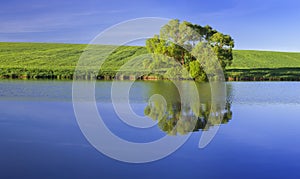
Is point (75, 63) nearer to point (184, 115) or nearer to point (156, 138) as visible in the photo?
point (184, 115)

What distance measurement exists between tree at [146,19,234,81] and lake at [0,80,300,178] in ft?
78.5

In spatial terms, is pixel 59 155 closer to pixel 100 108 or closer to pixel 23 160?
pixel 23 160

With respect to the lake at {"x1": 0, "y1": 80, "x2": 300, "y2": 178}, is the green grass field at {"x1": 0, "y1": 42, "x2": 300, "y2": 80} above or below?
above

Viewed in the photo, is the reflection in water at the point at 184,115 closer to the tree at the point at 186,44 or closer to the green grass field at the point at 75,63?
the tree at the point at 186,44

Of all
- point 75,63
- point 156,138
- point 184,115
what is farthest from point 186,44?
point 156,138

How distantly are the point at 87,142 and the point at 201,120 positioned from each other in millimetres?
5737

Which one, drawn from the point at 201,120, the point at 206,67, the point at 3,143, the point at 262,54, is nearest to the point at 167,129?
the point at 201,120

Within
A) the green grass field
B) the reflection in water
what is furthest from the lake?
the green grass field

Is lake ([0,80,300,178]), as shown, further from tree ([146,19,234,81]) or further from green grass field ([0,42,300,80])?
green grass field ([0,42,300,80])

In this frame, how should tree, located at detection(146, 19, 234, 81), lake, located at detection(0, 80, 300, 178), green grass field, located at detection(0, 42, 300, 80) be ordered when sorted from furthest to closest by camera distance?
green grass field, located at detection(0, 42, 300, 80), tree, located at detection(146, 19, 234, 81), lake, located at detection(0, 80, 300, 178)

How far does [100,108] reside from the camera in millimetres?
19016

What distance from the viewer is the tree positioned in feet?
143

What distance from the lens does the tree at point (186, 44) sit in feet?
143

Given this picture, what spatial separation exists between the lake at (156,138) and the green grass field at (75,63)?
94.4ft
